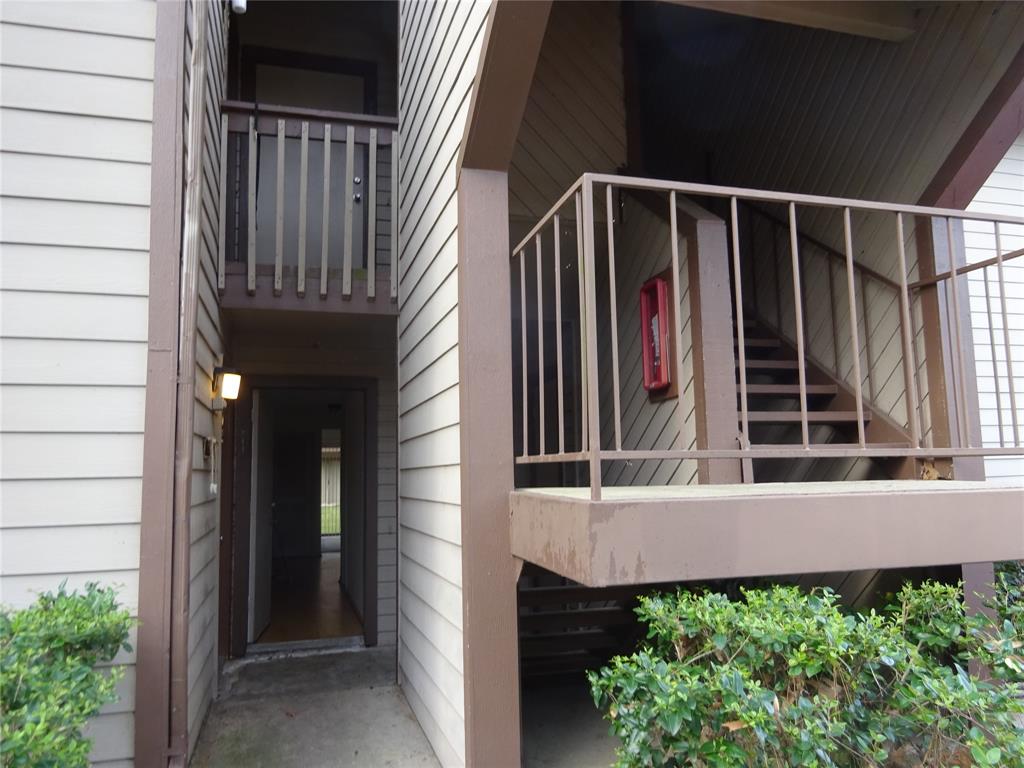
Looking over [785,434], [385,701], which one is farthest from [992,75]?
[385,701]

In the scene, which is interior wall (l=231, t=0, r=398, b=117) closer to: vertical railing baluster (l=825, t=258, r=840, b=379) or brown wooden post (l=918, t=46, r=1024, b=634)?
vertical railing baluster (l=825, t=258, r=840, b=379)

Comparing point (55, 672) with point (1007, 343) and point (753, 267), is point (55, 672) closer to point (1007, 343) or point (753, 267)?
point (1007, 343)

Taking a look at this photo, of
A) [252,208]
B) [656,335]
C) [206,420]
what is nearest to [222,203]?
[252,208]

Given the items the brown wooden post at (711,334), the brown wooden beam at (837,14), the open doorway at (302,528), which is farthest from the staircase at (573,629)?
the brown wooden beam at (837,14)

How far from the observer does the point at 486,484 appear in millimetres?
2463

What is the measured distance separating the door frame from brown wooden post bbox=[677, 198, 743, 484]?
276cm

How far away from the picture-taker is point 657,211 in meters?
3.82

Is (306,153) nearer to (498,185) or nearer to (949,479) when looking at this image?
(498,185)

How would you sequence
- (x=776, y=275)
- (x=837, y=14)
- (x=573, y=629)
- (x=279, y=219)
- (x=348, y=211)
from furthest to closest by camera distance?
(x=776, y=275), (x=348, y=211), (x=279, y=219), (x=573, y=629), (x=837, y=14)

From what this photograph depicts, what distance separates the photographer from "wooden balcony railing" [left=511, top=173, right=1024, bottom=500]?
213 centimetres

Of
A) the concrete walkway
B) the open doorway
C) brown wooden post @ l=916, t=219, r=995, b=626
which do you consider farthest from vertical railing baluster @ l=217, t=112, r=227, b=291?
brown wooden post @ l=916, t=219, r=995, b=626

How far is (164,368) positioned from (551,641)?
2.38 meters

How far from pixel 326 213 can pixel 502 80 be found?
213cm

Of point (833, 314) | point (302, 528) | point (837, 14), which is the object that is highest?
point (837, 14)
